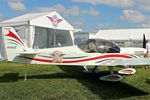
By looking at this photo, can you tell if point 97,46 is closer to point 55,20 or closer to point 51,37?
point 55,20

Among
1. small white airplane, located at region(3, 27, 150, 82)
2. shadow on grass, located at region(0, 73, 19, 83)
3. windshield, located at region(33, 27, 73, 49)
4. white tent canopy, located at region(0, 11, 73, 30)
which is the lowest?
shadow on grass, located at region(0, 73, 19, 83)

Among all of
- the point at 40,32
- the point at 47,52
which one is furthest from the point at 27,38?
the point at 47,52

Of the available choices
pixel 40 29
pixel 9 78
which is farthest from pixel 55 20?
pixel 9 78

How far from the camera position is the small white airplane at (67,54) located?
808cm

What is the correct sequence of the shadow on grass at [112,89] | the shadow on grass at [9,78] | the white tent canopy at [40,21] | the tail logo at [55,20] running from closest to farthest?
the shadow on grass at [112,89] < the shadow on grass at [9,78] < the white tent canopy at [40,21] < the tail logo at [55,20]

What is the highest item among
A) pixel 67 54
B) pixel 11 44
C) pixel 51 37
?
pixel 51 37

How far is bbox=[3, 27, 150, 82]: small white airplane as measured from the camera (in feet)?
26.5

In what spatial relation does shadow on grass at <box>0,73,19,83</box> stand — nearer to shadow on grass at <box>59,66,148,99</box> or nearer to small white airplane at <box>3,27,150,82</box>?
small white airplane at <box>3,27,150,82</box>

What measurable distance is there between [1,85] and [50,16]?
1522 cm

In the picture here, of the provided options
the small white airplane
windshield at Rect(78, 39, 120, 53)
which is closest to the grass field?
the small white airplane

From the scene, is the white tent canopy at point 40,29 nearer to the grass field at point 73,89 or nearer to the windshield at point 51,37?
the windshield at point 51,37

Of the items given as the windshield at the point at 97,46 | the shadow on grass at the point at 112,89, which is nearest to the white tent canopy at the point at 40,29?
the windshield at the point at 97,46

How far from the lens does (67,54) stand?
27.0ft

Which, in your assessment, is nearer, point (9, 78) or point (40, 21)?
point (9, 78)
